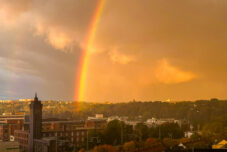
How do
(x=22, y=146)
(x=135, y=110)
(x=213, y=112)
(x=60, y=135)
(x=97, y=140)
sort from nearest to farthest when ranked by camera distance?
1. (x=97, y=140)
2. (x=22, y=146)
3. (x=60, y=135)
4. (x=213, y=112)
5. (x=135, y=110)

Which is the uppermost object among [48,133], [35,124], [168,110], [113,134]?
[168,110]

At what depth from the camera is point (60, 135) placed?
52688 mm

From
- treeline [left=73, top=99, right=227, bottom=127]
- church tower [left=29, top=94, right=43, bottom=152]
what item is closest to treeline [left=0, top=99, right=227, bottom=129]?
treeline [left=73, top=99, right=227, bottom=127]

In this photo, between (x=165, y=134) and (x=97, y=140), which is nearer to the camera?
(x=97, y=140)

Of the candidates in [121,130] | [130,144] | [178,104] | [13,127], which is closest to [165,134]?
[121,130]

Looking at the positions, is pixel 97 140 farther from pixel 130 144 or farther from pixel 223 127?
pixel 223 127

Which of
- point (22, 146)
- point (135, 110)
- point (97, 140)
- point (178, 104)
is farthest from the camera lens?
point (135, 110)

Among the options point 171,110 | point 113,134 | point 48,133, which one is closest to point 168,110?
point 171,110

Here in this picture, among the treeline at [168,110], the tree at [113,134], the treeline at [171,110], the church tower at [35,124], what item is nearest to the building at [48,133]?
the church tower at [35,124]

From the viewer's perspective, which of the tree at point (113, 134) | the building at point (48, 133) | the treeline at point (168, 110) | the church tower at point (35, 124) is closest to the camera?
the building at point (48, 133)

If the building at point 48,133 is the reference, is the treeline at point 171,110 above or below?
above

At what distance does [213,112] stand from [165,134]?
35245 millimetres

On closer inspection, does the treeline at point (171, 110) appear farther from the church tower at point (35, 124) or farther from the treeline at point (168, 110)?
the church tower at point (35, 124)

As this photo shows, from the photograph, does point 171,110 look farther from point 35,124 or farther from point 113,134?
point 35,124
